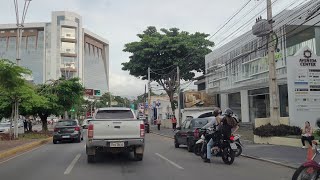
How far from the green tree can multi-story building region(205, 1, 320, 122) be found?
3.01 m

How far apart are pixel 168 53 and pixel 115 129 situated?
36549 millimetres

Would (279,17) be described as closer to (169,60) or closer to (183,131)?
(183,131)

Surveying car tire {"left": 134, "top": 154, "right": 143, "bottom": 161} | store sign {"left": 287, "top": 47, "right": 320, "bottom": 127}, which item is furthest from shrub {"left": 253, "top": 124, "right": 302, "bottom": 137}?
car tire {"left": 134, "top": 154, "right": 143, "bottom": 161}

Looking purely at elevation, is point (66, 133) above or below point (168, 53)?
below

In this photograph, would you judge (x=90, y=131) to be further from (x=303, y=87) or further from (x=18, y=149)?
(x=303, y=87)

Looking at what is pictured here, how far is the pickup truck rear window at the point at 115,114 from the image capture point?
1652cm

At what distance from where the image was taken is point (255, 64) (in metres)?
34.9

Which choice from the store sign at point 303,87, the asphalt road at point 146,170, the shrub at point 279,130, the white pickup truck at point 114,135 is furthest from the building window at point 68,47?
the white pickup truck at point 114,135

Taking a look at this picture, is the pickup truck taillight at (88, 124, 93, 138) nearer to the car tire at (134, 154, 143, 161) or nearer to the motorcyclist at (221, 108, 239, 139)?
the car tire at (134, 154, 143, 161)

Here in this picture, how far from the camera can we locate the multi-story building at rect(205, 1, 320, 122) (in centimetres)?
3070

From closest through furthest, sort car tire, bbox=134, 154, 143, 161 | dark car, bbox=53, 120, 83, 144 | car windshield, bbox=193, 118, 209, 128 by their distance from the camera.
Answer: car tire, bbox=134, 154, 143, 161 < car windshield, bbox=193, 118, 209, 128 < dark car, bbox=53, 120, 83, 144

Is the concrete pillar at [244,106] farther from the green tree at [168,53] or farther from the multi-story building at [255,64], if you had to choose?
the green tree at [168,53]

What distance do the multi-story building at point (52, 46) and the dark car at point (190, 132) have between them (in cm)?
8112

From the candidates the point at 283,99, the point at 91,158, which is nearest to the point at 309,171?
the point at 91,158
